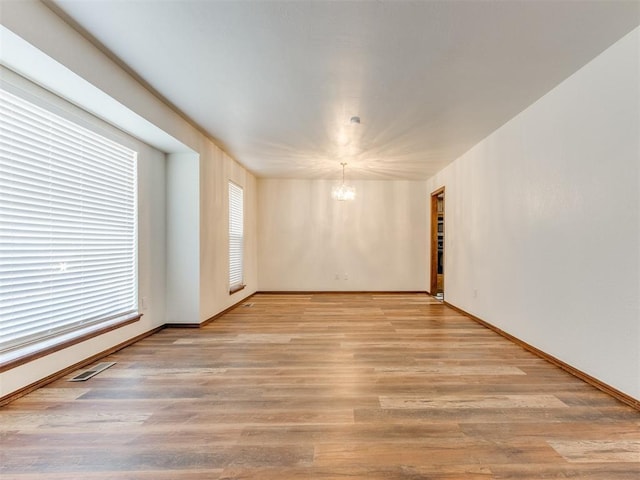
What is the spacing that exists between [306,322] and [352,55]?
10.6 feet

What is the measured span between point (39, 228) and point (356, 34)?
8.91ft

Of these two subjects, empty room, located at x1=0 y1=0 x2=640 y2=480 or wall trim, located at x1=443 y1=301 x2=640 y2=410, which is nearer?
empty room, located at x1=0 y1=0 x2=640 y2=480

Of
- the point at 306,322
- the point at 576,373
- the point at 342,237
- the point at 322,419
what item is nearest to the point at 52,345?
the point at 322,419

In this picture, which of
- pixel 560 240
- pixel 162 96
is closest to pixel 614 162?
pixel 560 240

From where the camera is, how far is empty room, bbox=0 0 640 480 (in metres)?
1.66

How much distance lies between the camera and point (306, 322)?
4152 mm

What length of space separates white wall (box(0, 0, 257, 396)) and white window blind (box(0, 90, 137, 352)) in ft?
0.76

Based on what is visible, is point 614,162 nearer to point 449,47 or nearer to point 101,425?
point 449,47

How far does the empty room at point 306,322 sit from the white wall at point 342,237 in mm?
2375

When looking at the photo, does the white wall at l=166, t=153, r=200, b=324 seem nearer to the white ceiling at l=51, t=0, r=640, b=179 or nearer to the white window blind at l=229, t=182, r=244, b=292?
the white ceiling at l=51, t=0, r=640, b=179

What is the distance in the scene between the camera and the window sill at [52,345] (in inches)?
79.4

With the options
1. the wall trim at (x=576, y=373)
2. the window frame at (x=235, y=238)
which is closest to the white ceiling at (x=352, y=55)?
the window frame at (x=235, y=238)

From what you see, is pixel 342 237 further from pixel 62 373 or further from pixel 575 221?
pixel 62 373

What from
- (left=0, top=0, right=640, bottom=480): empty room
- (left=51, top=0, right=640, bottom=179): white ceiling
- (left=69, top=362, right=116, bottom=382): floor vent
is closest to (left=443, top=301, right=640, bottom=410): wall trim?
(left=0, top=0, right=640, bottom=480): empty room
